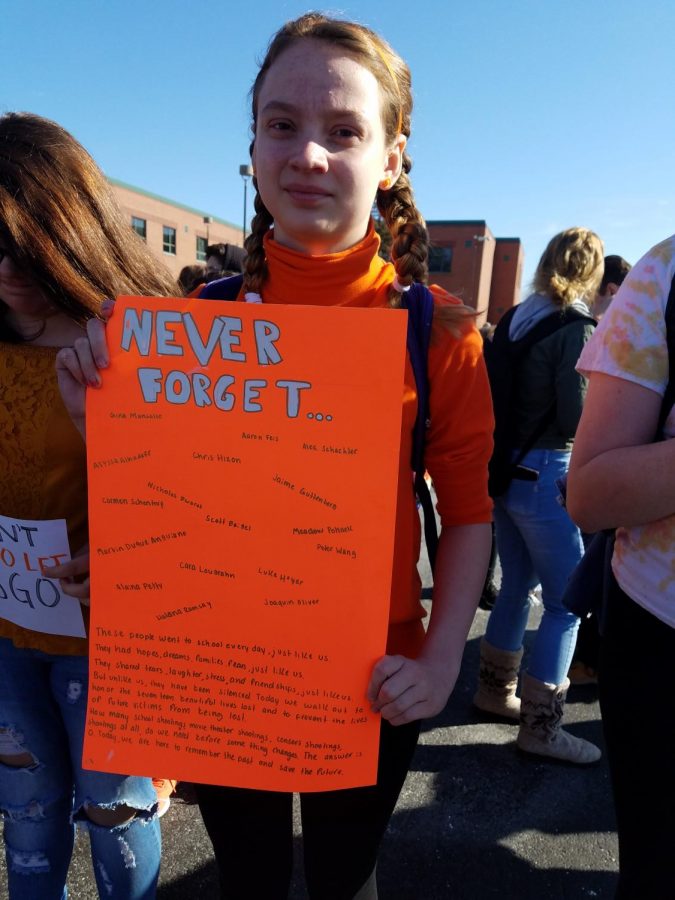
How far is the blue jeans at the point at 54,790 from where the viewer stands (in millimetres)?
1286

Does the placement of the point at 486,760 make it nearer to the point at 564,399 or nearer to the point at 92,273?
the point at 564,399

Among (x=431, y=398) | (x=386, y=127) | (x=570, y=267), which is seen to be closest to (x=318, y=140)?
(x=386, y=127)

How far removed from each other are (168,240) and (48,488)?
124 feet

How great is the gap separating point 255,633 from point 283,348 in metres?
0.44

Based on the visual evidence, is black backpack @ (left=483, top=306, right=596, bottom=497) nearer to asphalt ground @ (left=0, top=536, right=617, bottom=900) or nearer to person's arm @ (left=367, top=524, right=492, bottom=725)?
asphalt ground @ (left=0, top=536, right=617, bottom=900)

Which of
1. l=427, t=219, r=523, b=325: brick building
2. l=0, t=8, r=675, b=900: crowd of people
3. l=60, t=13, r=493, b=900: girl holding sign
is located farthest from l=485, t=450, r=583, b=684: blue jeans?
l=427, t=219, r=523, b=325: brick building

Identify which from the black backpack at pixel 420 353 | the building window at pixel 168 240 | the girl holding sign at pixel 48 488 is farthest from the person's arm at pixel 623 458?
the building window at pixel 168 240

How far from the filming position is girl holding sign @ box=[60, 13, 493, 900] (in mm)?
895

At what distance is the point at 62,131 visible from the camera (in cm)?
123

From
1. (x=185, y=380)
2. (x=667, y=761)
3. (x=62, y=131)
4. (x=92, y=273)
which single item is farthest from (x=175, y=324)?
(x=667, y=761)

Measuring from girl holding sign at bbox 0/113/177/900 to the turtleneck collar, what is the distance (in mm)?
407

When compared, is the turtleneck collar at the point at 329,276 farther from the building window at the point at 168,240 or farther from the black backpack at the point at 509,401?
the building window at the point at 168,240

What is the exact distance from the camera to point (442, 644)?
0.98m

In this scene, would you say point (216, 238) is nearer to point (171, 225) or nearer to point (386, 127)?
point (171, 225)
